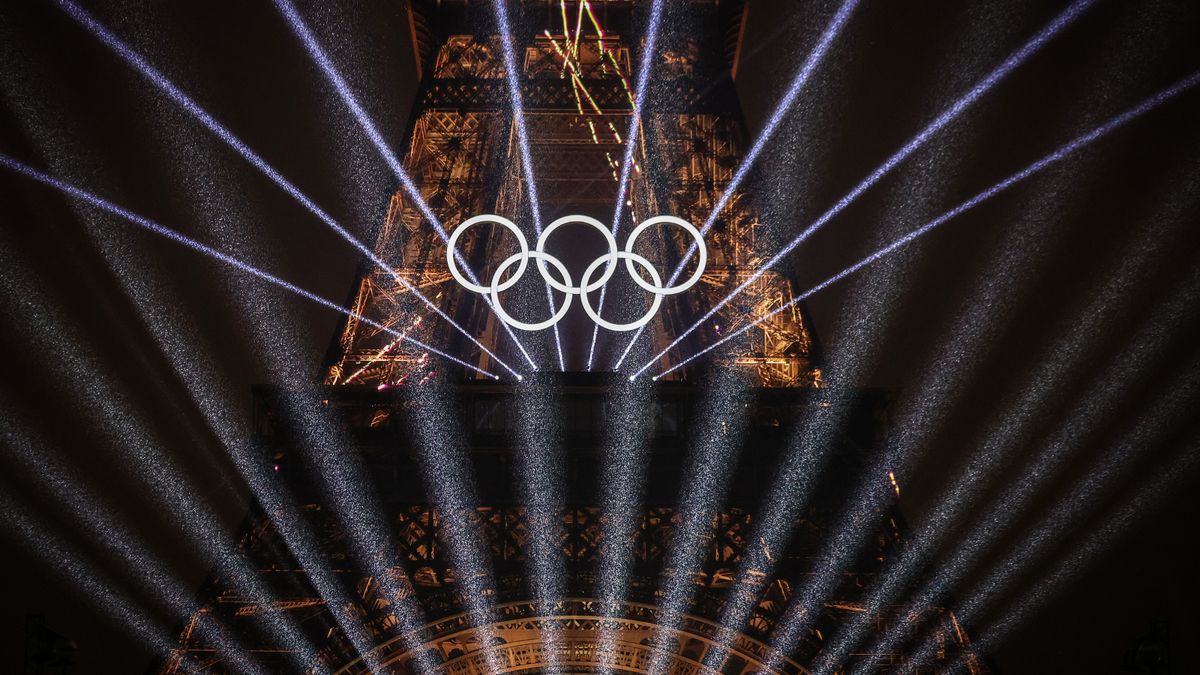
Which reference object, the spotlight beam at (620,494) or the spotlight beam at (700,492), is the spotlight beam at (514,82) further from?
the spotlight beam at (700,492)

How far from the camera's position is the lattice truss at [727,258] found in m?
19.0

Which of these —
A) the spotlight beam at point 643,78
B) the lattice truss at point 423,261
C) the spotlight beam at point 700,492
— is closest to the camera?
the spotlight beam at point 700,492

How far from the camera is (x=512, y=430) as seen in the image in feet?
59.2

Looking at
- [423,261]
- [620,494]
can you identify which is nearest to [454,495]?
[620,494]

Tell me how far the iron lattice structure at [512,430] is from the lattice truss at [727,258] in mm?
33

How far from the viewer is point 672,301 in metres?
22.3

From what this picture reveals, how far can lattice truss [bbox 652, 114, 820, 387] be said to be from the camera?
19016 millimetres

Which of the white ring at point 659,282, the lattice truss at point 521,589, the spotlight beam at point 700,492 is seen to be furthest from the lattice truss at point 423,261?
the spotlight beam at point 700,492

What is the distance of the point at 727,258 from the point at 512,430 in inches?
183

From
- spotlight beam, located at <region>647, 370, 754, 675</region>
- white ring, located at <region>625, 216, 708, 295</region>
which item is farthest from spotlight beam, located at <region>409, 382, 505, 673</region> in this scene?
white ring, located at <region>625, 216, 708, 295</region>

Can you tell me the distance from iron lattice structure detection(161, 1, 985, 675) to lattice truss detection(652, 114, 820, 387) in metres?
0.03

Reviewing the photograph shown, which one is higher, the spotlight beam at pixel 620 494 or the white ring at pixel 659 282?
the white ring at pixel 659 282

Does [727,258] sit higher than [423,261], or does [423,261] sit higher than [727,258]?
[727,258]

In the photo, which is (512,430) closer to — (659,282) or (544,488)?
(544,488)
